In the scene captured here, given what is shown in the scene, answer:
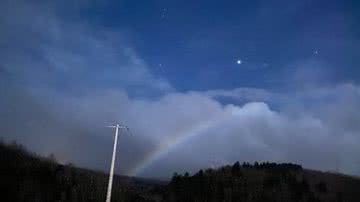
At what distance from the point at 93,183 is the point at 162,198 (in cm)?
2880

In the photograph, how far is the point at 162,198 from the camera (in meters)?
179

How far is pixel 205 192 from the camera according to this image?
183m

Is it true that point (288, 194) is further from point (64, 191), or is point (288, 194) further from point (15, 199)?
point (15, 199)

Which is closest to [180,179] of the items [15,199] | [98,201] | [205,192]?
[205,192]

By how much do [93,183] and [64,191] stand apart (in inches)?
879

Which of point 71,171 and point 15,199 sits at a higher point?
point 71,171

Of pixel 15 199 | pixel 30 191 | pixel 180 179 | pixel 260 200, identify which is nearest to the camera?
pixel 15 199

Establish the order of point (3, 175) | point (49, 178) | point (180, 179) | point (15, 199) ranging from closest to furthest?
point (15, 199)
point (3, 175)
point (49, 178)
point (180, 179)

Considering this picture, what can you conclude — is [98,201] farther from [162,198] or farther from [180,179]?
[180,179]

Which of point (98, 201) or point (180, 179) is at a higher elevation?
point (180, 179)

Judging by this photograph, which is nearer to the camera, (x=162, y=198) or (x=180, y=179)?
(x=162, y=198)

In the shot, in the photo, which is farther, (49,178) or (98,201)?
(49,178)

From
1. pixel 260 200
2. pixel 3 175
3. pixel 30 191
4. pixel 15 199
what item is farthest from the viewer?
pixel 260 200

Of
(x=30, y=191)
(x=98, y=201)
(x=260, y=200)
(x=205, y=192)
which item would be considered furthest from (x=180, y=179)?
(x=30, y=191)
